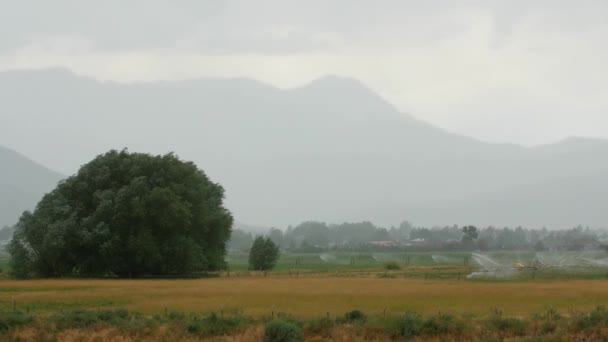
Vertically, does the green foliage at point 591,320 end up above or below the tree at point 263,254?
below

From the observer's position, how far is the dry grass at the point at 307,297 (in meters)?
37.7

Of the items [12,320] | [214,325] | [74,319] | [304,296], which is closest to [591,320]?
[214,325]

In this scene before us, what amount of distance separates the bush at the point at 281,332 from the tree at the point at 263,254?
55.1 meters

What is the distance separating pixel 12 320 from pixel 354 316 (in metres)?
14.6

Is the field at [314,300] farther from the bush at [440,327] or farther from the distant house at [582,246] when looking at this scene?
the distant house at [582,246]

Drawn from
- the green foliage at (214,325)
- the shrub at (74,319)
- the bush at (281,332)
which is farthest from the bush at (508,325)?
the shrub at (74,319)

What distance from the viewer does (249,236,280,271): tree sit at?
8481cm

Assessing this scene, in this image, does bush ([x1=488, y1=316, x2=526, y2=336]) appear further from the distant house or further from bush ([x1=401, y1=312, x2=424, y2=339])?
the distant house

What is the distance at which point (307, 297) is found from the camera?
143 feet

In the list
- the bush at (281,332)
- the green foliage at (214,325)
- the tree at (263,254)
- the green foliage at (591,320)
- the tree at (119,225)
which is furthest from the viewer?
the tree at (263,254)

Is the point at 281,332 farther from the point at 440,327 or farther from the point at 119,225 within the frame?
the point at 119,225

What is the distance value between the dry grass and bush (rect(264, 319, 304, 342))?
4.56 meters

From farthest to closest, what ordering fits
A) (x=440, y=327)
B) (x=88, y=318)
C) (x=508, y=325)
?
(x=88, y=318) < (x=508, y=325) < (x=440, y=327)

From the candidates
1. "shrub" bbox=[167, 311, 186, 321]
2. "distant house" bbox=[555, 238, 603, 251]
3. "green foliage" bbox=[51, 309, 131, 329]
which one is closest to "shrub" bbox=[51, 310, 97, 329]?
"green foliage" bbox=[51, 309, 131, 329]
